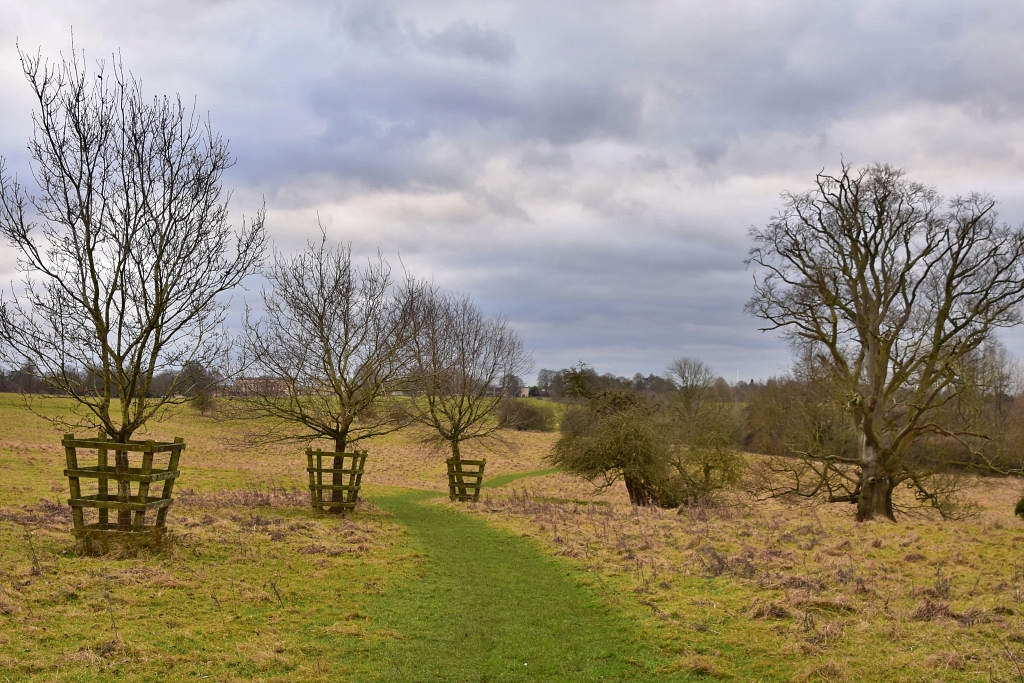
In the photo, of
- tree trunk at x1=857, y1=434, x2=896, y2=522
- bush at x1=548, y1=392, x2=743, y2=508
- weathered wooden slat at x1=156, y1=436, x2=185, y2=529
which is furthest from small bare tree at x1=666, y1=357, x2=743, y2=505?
weathered wooden slat at x1=156, y1=436, x2=185, y2=529

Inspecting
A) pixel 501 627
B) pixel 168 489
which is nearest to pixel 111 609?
pixel 168 489

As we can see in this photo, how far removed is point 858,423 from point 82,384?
20.1m

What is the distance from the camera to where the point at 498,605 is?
10297 mm

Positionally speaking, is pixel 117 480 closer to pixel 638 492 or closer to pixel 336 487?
pixel 336 487

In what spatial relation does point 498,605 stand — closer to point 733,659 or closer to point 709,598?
point 709,598

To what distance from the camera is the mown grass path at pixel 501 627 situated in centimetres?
745

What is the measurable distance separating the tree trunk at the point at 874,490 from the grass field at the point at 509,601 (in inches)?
155

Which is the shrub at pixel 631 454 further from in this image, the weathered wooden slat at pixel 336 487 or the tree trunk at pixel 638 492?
the weathered wooden slat at pixel 336 487

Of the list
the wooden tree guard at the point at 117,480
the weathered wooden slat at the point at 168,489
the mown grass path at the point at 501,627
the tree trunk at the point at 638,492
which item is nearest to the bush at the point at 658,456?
the tree trunk at the point at 638,492

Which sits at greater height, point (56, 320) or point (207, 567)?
point (56, 320)

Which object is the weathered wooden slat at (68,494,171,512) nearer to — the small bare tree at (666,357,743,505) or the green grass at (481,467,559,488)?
the small bare tree at (666,357,743,505)

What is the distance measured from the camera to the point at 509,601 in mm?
10531

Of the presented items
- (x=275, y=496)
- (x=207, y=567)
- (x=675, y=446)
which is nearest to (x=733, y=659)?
(x=207, y=567)

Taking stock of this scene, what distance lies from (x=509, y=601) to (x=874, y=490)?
14925mm
